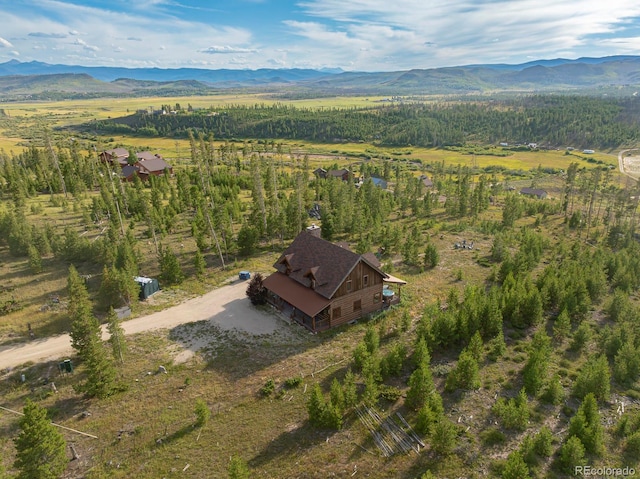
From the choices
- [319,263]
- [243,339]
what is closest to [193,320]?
[243,339]

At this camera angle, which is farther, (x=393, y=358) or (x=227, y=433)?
(x=393, y=358)

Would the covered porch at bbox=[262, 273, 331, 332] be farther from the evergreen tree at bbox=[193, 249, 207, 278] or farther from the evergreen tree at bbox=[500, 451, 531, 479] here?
the evergreen tree at bbox=[500, 451, 531, 479]

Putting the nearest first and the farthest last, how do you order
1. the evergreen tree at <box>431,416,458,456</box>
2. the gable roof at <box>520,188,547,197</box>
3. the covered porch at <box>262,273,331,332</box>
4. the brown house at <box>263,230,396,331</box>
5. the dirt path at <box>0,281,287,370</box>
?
1. the evergreen tree at <box>431,416,458,456</box>
2. the dirt path at <box>0,281,287,370</box>
3. the covered porch at <box>262,273,331,332</box>
4. the brown house at <box>263,230,396,331</box>
5. the gable roof at <box>520,188,547,197</box>

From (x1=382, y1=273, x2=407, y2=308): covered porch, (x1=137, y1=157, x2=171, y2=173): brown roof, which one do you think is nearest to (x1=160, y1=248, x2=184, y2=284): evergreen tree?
(x1=382, y1=273, x2=407, y2=308): covered porch

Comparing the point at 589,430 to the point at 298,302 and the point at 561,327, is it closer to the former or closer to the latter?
the point at 561,327

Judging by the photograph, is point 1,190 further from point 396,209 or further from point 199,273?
point 396,209

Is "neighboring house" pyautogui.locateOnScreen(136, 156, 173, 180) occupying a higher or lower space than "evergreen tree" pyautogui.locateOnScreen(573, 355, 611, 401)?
higher

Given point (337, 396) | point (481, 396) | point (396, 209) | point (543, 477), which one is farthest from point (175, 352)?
point (396, 209)
